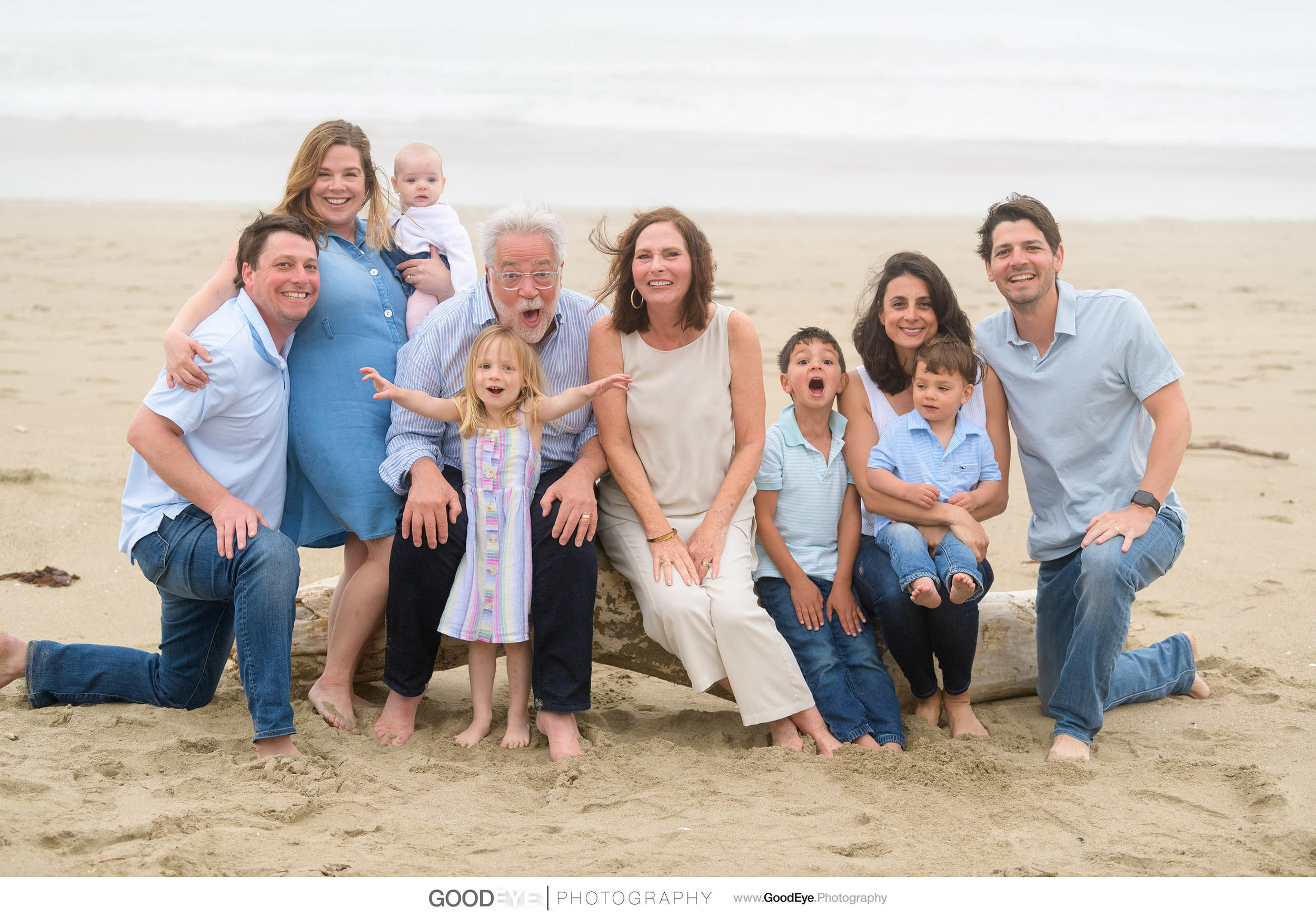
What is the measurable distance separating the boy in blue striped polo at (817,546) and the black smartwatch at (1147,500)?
0.88 metres

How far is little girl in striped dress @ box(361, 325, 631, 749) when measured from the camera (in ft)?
11.3

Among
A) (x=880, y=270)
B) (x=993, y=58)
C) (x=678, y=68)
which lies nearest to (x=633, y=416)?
(x=880, y=270)

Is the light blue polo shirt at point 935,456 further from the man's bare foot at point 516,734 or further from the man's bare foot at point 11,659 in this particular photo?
the man's bare foot at point 11,659

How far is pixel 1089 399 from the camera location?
3666 millimetres

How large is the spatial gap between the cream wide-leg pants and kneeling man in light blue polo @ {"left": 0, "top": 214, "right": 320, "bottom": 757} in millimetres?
1161

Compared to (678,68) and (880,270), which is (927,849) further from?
(678,68)

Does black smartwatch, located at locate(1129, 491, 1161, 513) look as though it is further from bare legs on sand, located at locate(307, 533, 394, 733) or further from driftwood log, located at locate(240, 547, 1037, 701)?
bare legs on sand, located at locate(307, 533, 394, 733)

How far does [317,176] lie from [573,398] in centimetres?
128

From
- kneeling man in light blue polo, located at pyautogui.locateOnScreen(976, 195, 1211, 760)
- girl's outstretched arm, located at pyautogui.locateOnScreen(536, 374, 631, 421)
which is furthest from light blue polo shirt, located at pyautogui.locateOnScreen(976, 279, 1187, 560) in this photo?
girl's outstretched arm, located at pyautogui.locateOnScreen(536, 374, 631, 421)

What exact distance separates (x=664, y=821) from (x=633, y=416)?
133cm

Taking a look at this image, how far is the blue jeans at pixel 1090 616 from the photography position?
345 cm

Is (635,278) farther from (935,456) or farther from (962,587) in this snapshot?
(962,587)

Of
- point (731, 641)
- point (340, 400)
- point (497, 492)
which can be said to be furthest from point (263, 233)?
point (731, 641)

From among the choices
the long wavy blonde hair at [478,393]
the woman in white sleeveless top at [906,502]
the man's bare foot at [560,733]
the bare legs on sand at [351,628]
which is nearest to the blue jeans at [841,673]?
the woman in white sleeveless top at [906,502]
